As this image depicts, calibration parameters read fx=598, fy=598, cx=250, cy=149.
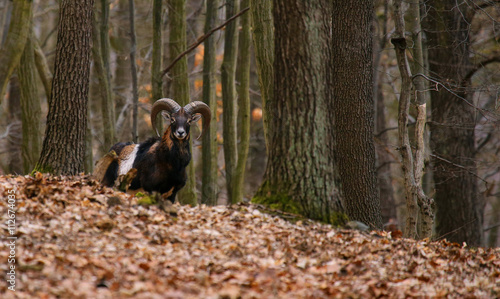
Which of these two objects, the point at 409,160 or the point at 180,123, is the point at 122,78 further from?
the point at 409,160

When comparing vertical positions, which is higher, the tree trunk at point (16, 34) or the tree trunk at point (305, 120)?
the tree trunk at point (16, 34)

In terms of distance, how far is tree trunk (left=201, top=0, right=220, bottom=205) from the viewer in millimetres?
17438

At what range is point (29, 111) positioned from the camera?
1850 centimetres

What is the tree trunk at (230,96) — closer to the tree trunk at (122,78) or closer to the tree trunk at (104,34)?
the tree trunk at (104,34)

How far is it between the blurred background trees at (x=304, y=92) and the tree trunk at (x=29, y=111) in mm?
31

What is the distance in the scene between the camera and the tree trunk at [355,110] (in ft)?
34.9

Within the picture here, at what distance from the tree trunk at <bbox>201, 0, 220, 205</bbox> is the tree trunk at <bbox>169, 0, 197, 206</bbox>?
29.5 inches

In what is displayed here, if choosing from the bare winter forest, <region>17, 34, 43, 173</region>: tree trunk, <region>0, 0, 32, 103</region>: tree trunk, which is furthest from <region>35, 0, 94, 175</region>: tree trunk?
<region>17, 34, 43, 173</region>: tree trunk

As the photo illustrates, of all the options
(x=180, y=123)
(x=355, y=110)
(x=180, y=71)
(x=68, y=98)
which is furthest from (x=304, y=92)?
(x=180, y=71)

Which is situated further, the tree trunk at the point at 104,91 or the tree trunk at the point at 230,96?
the tree trunk at the point at 230,96

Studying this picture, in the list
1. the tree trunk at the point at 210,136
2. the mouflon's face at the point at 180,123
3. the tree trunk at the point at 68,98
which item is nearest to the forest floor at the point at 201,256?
the tree trunk at the point at 68,98

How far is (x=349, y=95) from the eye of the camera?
35.3 ft

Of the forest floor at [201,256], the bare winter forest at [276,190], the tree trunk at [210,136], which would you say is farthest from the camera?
the tree trunk at [210,136]

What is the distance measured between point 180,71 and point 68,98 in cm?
643
